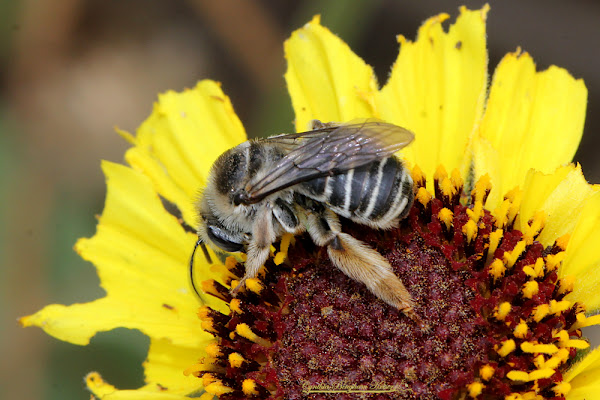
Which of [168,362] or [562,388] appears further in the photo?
[168,362]

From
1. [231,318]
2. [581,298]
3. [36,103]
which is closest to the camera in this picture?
[581,298]

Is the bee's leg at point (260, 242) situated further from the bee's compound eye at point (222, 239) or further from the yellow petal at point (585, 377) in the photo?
the yellow petal at point (585, 377)

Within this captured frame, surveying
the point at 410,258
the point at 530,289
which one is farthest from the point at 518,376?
the point at 410,258

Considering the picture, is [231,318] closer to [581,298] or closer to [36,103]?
[581,298]

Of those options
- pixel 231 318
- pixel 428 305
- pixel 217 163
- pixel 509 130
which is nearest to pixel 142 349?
pixel 231 318

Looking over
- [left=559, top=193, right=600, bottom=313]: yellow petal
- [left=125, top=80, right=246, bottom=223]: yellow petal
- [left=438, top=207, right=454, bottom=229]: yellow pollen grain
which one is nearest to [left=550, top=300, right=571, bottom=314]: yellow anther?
[left=559, top=193, right=600, bottom=313]: yellow petal

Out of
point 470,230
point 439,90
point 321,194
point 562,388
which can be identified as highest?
point 439,90

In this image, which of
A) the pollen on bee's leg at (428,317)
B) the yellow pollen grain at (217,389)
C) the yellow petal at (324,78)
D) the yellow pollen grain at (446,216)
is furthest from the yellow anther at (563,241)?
the yellow pollen grain at (217,389)

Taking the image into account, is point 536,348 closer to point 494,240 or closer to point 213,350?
point 494,240
